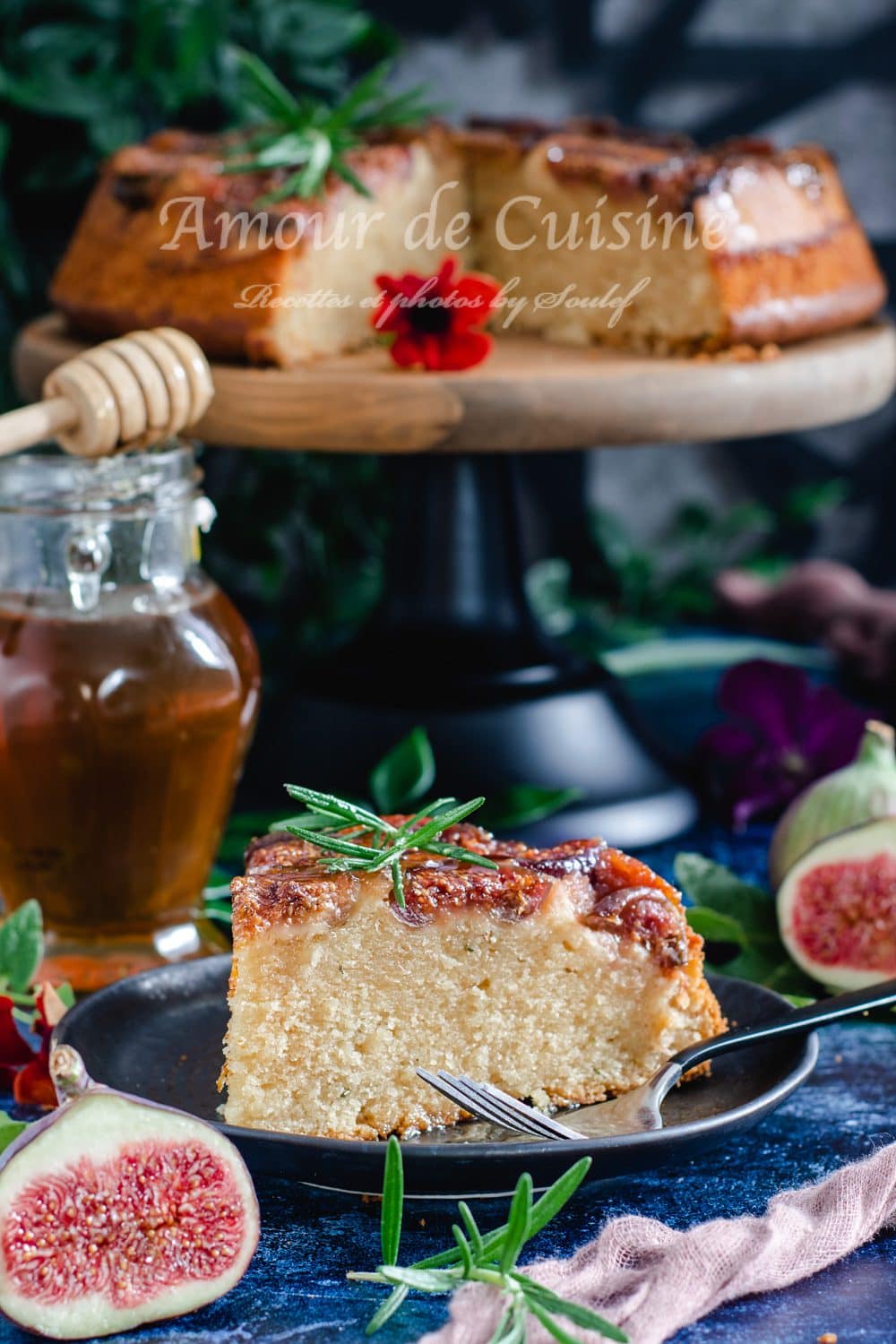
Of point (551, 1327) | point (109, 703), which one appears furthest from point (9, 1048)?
point (551, 1327)

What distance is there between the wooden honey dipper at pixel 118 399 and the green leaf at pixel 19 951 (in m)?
0.49

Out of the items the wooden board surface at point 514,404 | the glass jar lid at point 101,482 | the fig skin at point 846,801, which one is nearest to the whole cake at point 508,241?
the wooden board surface at point 514,404

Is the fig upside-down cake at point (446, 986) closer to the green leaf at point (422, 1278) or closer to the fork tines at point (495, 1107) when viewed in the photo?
the fork tines at point (495, 1107)

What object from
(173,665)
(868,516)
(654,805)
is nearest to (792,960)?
(654,805)

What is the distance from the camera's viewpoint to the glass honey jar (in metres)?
1.88

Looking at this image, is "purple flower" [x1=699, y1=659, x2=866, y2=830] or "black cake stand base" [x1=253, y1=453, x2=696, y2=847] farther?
"purple flower" [x1=699, y1=659, x2=866, y2=830]

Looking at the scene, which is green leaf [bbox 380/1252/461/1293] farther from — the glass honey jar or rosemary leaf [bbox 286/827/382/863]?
the glass honey jar

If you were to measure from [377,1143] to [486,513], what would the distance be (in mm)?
1374

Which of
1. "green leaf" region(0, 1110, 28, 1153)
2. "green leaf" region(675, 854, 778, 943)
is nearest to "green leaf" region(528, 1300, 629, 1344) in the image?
"green leaf" region(0, 1110, 28, 1153)

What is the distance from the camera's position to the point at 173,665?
1920mm

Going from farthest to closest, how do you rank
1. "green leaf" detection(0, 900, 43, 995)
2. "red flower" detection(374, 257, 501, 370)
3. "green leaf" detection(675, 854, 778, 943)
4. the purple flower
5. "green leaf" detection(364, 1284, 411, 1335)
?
1. the purple flower
2. "red flower" detection(374, 257, 501, 370)
3. "green leaf" detection(675, 854, 778, 943)
4. "green leaf" detection(0, 900, 43, 995)
5. "green leaf" detection(364, 1284, 411, 1335)

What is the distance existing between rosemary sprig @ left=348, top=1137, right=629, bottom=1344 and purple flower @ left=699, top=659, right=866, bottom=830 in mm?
1336

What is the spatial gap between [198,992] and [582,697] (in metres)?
0.95

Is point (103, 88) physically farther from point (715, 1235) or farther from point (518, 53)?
point (715, 1235)
